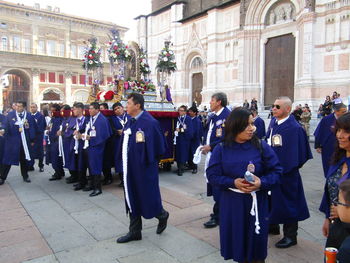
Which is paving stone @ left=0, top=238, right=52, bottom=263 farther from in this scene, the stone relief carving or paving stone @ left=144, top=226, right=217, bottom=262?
the stone relief carving

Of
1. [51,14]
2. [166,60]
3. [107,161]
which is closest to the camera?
[107,161]

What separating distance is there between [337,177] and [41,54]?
44.7 meters

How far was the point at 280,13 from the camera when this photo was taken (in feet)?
65.8

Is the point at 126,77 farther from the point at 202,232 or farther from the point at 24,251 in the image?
the point at 24,251

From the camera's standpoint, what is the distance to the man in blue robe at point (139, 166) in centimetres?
391

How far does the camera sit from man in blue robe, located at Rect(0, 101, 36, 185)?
23.6ft

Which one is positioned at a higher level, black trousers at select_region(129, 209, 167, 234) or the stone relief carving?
the stone relief carving

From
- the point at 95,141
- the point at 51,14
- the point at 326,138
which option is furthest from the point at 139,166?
the point at 51,14

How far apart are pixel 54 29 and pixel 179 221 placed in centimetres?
4398

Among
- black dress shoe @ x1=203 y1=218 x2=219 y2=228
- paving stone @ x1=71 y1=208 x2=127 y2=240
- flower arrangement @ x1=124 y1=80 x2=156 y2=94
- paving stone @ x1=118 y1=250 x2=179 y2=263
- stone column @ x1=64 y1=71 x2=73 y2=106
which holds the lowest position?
paving stone @ x1=71 y1=208 x2=127 y2=240

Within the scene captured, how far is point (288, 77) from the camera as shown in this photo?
65.3 ft

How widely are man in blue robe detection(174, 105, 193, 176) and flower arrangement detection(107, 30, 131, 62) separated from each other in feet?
9.45

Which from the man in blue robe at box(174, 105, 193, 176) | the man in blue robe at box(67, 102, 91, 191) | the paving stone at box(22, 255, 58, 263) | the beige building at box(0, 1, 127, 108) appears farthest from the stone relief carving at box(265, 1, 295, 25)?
the beige building at box(0, 1, 127, 108)

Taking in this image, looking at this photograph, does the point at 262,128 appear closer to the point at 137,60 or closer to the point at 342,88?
the point at 137,60
